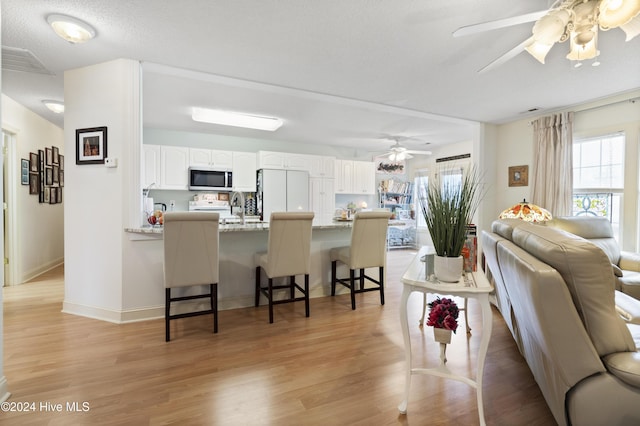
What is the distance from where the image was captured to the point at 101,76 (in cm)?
279

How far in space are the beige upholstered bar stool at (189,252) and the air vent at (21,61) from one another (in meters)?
2.01

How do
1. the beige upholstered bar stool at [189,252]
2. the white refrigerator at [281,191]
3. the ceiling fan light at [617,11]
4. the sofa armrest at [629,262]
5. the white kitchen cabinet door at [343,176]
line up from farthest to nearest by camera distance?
the white kitchen cabinet door at [343,176]
the white refrigerator at [281,191]
the sofa armrest at [629,262]
the beige upholstered bar stool at [189,252]
the ceiling fan light at [617,11]

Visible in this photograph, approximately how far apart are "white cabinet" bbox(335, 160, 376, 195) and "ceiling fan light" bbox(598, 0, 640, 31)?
5.26 metres

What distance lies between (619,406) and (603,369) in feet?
0.43

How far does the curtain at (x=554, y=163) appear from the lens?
3.86 m

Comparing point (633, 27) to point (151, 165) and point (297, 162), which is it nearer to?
point (297, 162)

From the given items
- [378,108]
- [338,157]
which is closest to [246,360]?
[378,108]

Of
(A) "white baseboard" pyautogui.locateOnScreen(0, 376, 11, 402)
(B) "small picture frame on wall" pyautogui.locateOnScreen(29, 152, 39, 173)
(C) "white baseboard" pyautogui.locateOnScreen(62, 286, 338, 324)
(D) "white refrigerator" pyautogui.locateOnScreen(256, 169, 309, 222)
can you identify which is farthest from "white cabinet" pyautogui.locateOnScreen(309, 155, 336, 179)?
(A) "white baseboard" pyautogui.locateOnScreen(0, 376, 11, 402)

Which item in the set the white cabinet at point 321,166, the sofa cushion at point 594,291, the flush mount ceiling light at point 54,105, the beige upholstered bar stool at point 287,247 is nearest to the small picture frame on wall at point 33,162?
the flush mount ceiling light at point 54,105

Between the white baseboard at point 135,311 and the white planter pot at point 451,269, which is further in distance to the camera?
the white baseboard at point 135,311

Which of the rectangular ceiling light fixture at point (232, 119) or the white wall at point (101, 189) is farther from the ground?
the rectangular ceiling light fixture at point (232, 119)

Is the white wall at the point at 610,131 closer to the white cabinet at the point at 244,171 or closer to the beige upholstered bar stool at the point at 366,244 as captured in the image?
the beige upholstered bar stool at the point at 366,244

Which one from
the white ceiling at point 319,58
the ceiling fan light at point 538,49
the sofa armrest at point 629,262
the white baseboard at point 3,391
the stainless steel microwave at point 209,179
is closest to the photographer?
the white baseboard at point 3,391

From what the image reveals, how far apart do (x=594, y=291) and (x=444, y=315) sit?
737 mm
